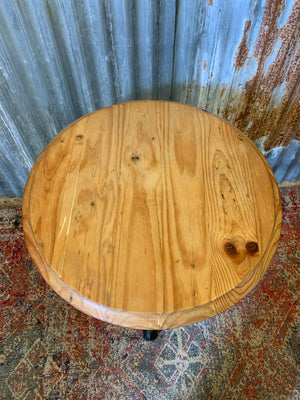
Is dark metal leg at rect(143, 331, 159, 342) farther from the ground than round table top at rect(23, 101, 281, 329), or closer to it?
closer to it

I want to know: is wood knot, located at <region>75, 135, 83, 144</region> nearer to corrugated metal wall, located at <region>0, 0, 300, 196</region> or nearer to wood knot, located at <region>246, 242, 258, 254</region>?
corrugated metal wall, located at <region>0, 0, 300, 196</region>

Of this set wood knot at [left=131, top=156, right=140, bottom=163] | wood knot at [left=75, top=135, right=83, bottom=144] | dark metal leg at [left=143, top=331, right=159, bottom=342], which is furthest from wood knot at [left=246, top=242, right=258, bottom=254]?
dark metal leg at [left=143, top=331, right=159, bottom=342]

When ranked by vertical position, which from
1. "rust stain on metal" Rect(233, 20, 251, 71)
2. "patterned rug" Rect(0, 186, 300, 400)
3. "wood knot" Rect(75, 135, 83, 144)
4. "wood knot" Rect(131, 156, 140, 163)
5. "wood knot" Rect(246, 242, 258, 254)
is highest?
"rust stain on metal" Rect(233, 20, 251, 71)

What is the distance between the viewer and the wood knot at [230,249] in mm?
778

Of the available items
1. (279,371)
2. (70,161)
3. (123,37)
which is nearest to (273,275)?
(279,371)

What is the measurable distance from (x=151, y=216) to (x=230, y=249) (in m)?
0.22

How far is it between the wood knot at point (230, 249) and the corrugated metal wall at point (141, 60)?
732 millimetres

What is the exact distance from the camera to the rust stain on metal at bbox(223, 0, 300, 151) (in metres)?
1.07

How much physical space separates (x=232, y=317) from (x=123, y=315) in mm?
864

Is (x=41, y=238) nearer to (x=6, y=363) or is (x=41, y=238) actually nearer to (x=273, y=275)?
(x=6, y=363)

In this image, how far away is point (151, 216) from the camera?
2.71ft

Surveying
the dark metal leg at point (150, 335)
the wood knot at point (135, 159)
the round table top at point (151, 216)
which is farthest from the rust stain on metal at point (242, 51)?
the dark metal leg at point (150, 335)

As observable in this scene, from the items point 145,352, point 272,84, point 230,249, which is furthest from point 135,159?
point 145,352

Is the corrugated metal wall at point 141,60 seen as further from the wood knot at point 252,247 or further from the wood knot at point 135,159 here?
the wood knot at point 252,247
